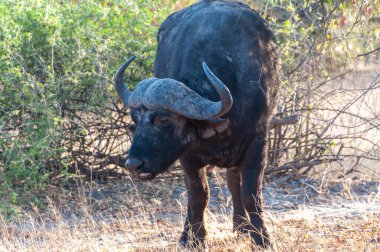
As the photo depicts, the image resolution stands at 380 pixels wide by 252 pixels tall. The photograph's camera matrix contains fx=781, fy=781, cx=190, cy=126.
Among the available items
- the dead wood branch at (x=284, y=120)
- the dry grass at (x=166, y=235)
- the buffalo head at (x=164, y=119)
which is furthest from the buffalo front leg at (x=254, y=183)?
the dead wood branch at (x=284, y=120)

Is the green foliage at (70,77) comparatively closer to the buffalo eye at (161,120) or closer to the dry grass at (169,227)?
the dry grass at (169,227)

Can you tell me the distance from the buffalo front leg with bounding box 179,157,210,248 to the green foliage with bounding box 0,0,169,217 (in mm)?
1820

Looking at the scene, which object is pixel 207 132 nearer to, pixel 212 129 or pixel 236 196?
pixel 212 129

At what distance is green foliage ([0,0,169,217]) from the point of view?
25.5ft

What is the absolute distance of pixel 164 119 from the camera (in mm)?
5730

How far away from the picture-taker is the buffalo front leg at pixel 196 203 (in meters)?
6.38

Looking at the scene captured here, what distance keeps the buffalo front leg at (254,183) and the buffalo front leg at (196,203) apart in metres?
0.36

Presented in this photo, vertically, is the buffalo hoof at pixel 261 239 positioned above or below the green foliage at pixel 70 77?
below

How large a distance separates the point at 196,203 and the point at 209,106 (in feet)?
3.79

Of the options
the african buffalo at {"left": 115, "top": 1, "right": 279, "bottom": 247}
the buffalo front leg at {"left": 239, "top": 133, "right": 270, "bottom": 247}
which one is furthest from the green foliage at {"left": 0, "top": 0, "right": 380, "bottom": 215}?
the buffalo front leg at {"left": 239, "top": 133, "right": 270, "bottom": 247}

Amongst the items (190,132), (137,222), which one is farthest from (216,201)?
(190,132)

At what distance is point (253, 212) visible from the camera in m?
6.19

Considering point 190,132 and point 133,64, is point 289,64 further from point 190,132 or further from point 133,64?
point 190,132

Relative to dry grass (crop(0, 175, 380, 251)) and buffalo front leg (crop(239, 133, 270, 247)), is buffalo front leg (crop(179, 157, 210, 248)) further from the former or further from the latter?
buffalo front leg (crop(239, 133, 270, 247))
